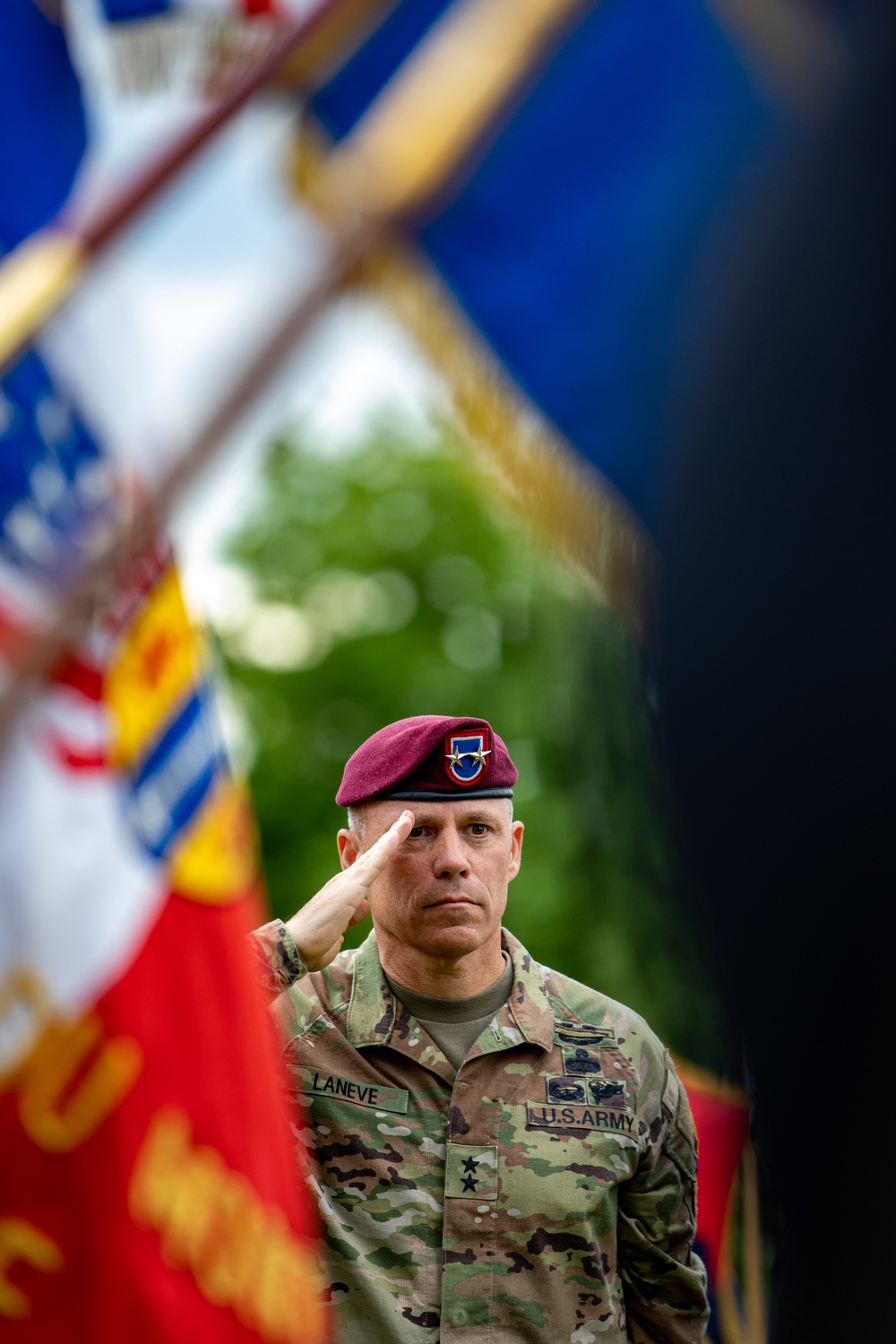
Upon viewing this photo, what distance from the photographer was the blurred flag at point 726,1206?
7.18 ft

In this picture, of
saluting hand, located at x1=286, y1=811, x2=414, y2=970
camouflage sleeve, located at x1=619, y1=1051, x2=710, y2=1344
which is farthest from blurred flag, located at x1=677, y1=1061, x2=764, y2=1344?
saluting hand, located at x1=286, y1=811, x2=414, y2=970

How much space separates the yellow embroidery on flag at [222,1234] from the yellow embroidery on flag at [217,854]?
0.28m

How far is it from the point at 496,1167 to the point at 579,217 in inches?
48.7

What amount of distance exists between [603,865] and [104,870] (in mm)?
2451

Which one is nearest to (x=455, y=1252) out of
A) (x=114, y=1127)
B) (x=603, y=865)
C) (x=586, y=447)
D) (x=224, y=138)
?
(x=114, y=1127)

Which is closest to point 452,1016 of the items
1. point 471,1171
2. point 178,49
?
point 471,1171

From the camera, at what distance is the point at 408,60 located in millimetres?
1963

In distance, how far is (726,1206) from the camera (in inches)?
88.0

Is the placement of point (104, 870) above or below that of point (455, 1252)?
above

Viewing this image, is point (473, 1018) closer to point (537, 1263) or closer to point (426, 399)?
point (537, 1263)

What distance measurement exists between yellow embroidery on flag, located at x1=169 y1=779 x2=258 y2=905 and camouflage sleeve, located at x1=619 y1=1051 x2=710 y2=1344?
0.63 meters

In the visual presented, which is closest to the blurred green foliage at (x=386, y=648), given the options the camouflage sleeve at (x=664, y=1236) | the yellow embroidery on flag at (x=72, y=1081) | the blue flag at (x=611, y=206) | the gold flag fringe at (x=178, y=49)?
the camouflage sleeve at (x=664, y=1236)

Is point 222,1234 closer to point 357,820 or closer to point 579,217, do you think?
point 357,820

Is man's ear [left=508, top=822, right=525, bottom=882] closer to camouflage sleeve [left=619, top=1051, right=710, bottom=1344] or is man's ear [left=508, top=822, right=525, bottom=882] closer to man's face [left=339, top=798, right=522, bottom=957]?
man's face [left=339, top=798, right=522, bottom=957]
